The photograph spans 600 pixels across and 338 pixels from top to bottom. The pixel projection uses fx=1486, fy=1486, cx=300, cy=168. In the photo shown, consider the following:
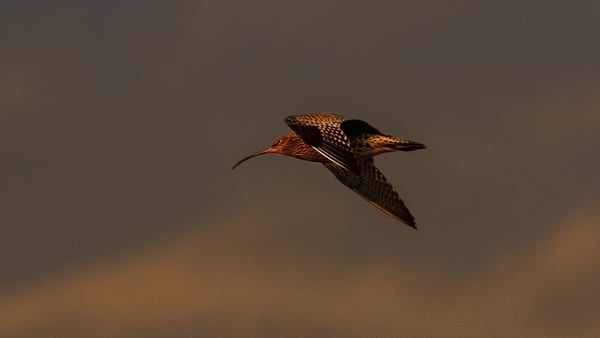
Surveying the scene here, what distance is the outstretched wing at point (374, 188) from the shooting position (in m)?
38.9

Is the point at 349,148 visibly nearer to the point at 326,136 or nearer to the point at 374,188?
the point at 326,136

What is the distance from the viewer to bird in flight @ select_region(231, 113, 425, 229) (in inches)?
1378

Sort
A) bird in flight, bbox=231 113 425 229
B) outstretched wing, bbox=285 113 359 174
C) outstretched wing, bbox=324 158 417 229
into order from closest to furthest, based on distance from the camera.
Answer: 1. outstretched wing, bbox=285 113 359 174
2. bird in flight, bbox=231 113 425 229
3. outstretched wing, bbox=324 158 417 229

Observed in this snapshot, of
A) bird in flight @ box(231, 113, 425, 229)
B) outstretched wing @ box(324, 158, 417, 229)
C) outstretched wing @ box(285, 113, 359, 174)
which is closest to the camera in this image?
outstretched wing @ box(285, 113, 359, 174)

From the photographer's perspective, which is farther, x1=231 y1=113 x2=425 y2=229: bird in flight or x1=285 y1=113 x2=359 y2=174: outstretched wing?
x1=231 y1=113 x2=425 y2=229: bird in flight

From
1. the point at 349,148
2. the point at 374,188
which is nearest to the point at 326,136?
the point at 349,148

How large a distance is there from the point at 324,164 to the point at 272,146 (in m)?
1.53

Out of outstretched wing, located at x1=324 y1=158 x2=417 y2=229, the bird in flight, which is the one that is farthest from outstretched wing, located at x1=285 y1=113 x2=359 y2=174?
outstretched wing, located at x1=324 y1=158 x2=417 y2=229

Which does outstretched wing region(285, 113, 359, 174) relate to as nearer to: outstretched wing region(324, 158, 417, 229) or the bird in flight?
the bird in flight

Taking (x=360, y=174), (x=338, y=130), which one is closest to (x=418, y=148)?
(x=338, y=130)

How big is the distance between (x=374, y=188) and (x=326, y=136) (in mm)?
5024

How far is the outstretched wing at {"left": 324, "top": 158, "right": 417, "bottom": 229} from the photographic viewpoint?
38.9 m

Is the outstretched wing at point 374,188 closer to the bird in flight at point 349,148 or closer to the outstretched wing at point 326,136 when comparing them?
the bird in flight at point 349,148

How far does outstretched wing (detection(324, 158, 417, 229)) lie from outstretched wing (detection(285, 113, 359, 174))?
2.96 meters
